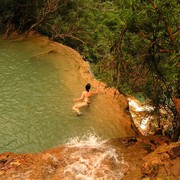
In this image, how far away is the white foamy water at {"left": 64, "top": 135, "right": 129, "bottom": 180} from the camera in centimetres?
691

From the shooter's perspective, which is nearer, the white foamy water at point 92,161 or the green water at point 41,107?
the white foamy water at point 92,161

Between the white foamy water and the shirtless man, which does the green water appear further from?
the white foamy water

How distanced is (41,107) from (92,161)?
323cm

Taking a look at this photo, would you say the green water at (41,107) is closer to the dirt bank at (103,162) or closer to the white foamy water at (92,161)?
the white foamy water at (92,161)

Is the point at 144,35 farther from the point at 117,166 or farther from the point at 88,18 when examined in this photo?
the point at 88,18

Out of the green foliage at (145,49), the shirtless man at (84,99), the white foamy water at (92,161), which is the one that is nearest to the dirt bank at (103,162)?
the white foamy water at (92,161)

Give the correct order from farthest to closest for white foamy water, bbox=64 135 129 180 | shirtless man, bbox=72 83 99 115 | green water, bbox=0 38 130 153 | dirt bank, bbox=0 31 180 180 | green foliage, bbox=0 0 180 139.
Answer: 1. shirtless man, bbox=72 83 99 115
2. green water, bbox=0 38 130 153
3. white foamy water, bbox=64 135 129 180
4. green foliage, bbox=0 0 180 139
5. dirt bank, bbox=0 31 180 180

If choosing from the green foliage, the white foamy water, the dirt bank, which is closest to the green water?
the white foamy water

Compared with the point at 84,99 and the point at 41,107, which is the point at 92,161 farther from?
the point at 41,107

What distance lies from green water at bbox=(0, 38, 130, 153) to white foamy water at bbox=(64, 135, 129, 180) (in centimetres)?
44

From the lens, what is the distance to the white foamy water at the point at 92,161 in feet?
22.7

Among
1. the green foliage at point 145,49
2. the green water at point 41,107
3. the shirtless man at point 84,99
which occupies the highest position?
the green foliage at point 145,49

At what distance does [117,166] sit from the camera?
287 inches

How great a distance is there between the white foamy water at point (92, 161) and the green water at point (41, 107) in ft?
1.43
